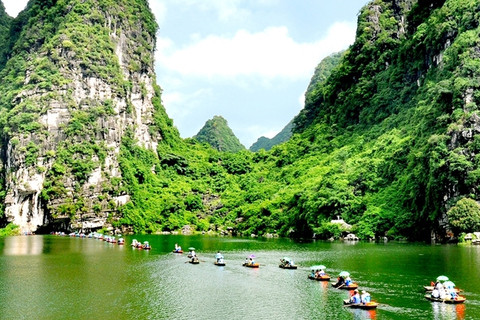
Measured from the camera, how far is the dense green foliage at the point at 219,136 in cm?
18562

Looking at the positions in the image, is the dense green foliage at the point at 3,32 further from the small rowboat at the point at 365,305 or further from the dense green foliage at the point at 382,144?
the small rowboat at the point at 365,305

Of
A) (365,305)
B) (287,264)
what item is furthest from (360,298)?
(287,264)

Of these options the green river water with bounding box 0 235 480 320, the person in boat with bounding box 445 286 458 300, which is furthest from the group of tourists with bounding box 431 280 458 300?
the green river water with bounding box 0 235 480 320

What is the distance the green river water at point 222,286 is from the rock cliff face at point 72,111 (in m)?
42.2

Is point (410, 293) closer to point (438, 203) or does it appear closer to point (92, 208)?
point (438, 203)

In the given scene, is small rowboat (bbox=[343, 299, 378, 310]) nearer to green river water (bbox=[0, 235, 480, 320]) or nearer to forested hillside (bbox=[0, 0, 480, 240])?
green river water (bbox=[0, 235, 480, 320])

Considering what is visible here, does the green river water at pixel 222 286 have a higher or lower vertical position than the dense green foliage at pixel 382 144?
lower

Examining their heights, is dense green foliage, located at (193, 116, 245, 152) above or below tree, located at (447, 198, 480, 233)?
above

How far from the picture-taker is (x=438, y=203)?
65.4 m

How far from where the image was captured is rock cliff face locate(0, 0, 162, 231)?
3595 inches

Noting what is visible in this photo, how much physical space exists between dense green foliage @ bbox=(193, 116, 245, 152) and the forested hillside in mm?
36272

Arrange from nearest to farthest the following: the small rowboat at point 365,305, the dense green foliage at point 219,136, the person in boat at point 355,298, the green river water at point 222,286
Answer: the green river water at point 222,286 < the small rowboat at point 365,305 < the person in boat at point 355,298 < the dense green foliage at point 219,136

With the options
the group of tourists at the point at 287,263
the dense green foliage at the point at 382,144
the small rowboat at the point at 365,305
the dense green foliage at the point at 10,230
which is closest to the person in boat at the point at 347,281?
the small rowboat at the point at 365,305

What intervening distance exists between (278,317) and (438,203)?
46422 millimetres
